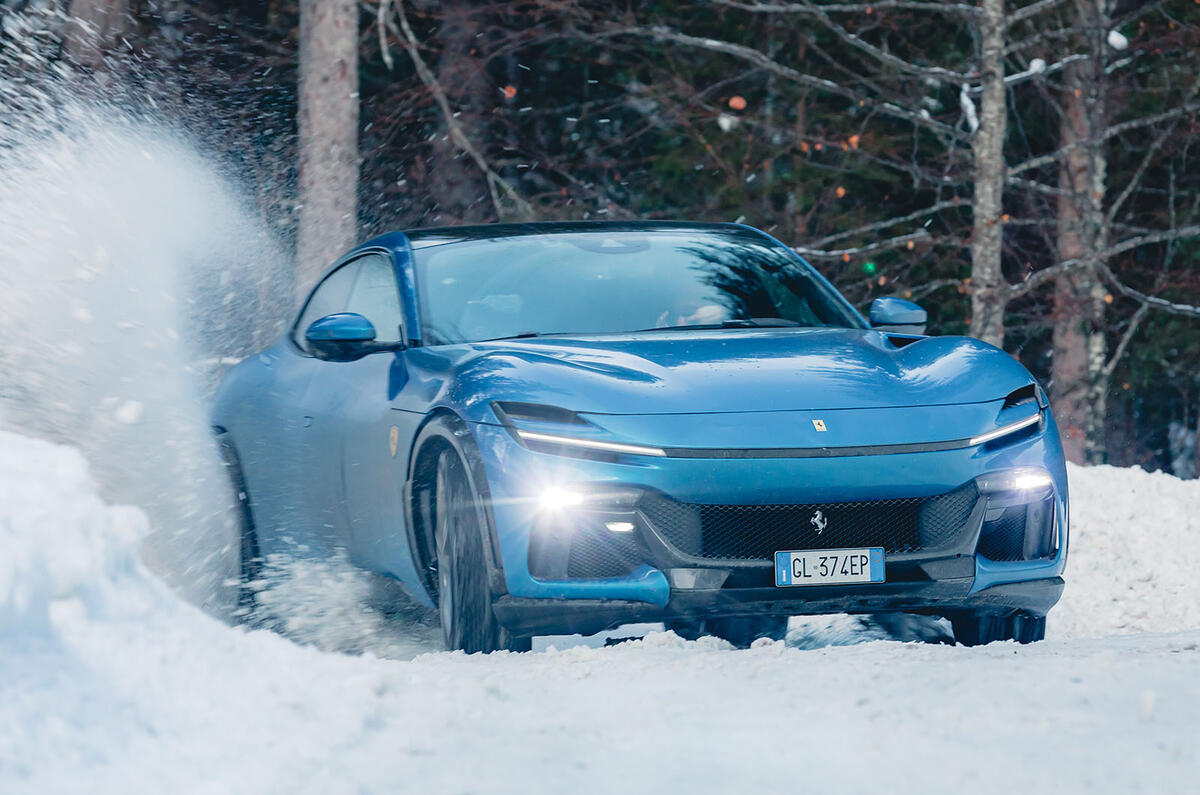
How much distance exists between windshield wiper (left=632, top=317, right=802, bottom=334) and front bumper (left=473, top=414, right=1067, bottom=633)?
1267 mm

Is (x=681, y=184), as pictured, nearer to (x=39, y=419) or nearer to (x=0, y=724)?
(x=39, y=419)

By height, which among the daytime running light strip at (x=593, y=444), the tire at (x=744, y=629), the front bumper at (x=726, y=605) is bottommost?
the tire at (x=744, y=629)

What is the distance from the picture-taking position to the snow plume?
755 cm

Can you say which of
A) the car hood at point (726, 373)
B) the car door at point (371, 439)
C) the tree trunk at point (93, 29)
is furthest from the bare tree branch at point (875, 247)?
the car hood at point (726, 373)

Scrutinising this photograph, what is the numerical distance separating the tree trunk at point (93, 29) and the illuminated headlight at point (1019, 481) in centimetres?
1302

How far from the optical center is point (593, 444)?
4.61 m

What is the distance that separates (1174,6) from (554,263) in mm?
15874

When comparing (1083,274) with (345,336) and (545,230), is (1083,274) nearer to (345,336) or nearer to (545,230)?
(545,230)

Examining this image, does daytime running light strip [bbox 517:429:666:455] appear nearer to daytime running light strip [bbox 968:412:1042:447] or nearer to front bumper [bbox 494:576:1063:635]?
front bumper [bbox 494:576:1063:635]

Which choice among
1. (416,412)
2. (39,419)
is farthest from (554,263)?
(39,419)

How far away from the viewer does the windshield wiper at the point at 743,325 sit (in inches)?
230

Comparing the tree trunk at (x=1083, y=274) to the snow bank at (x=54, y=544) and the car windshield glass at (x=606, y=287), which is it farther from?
the snow bank at (x=54, y=544)

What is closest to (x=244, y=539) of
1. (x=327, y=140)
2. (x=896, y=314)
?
(x=896, y=314)

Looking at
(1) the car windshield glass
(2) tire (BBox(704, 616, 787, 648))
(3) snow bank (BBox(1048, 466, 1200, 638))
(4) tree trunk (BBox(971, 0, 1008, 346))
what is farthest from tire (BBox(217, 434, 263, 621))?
(4) tree trunk (BBox(971, 0, 1008, 346))
